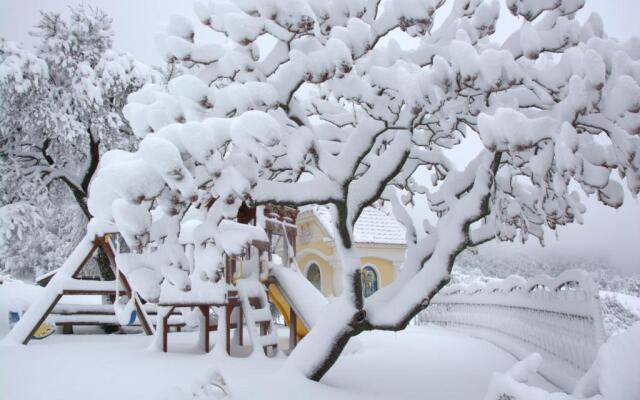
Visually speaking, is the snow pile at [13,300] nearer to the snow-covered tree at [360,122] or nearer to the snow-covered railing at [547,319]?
the snow-covered tree at [360,122]

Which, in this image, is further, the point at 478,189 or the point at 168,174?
Answer: the point at 478,189

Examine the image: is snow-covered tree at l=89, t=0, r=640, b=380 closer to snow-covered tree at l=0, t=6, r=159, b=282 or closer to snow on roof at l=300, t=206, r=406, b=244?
snow-covered tree at l=0, t=6, r=159, b=282

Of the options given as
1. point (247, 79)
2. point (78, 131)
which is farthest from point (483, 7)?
point (78, 131)

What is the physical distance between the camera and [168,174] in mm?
3221

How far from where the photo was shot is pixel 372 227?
20.9 metres

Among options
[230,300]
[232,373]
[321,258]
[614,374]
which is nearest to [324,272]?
[321,258]

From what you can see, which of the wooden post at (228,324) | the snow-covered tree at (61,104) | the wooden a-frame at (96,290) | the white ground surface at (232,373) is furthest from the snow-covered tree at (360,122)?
the snow-covered tree at (61,104)

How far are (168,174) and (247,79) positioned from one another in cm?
152

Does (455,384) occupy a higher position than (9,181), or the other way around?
(9,181)

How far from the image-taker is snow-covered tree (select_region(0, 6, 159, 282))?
13.0 metres

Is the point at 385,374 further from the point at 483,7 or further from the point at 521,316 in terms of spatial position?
the point at 483,7

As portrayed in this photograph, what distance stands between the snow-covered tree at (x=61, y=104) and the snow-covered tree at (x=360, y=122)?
31.5 feet

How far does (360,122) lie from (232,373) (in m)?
3.04

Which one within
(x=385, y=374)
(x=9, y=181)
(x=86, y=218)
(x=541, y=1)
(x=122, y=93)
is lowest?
(x=385, y=374)
